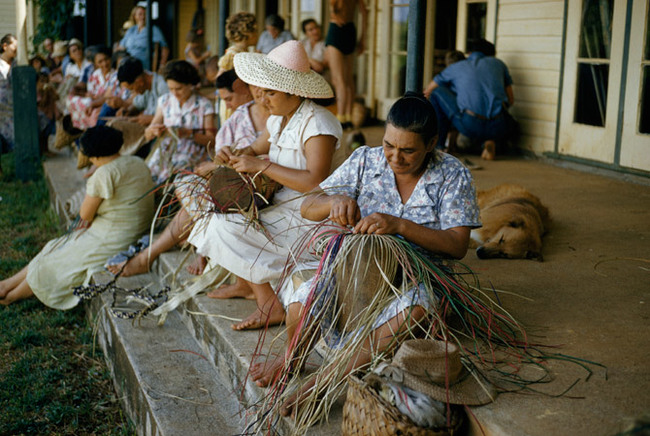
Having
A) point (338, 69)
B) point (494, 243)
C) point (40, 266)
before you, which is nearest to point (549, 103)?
point (338, 69)

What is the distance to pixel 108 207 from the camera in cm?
443

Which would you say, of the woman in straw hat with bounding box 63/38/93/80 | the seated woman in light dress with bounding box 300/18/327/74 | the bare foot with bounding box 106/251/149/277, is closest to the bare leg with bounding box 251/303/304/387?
the bare foot with bounding box 106/251/149/277

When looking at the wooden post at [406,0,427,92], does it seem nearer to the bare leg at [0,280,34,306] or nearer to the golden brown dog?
the golden brown dog

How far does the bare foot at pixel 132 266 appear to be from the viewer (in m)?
4.36

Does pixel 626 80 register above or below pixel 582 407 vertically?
above

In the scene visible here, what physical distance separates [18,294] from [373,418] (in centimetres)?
330

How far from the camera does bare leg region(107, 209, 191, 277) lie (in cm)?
426

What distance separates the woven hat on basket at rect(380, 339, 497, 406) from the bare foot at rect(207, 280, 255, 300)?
1443 mm

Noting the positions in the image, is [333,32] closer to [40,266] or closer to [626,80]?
[626,80]

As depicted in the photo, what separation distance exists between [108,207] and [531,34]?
13.6ft

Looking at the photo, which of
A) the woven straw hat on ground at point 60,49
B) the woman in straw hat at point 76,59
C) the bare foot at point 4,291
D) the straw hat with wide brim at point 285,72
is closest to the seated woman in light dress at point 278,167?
the straw hat with wide brim at point 285,72

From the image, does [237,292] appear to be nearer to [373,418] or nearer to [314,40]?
[373,418]

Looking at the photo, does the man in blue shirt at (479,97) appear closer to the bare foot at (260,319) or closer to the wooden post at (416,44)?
the wooden post at (416,44)

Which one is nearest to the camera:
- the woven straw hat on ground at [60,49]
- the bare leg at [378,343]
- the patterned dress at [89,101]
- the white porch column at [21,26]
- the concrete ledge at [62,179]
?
the bare leg at [378,343]
